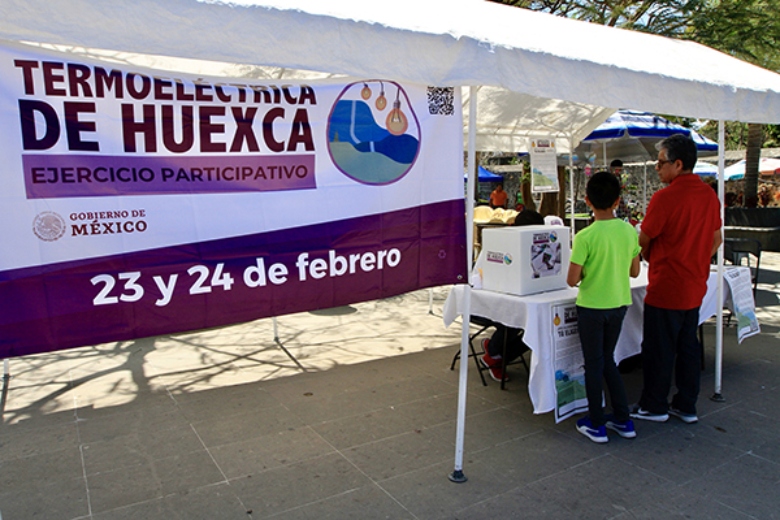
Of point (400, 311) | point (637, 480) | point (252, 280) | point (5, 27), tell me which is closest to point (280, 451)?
point (252, 280)

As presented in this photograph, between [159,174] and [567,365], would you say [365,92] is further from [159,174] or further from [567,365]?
[567,365]

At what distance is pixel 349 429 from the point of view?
Result: 4.11 metres

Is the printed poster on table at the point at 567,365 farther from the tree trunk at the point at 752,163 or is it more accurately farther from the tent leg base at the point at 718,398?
the tree trunk at the point at 752,163

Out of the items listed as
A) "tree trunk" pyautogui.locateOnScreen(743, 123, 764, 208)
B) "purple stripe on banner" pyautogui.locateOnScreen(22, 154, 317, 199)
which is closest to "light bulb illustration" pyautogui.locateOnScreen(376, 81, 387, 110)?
"purple stripe on banner" pyautogui.locateOnScreen(22, 154, 317, 199)

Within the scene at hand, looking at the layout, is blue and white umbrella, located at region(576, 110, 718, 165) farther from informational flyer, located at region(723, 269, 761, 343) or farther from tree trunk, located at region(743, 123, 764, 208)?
tree trunk, located at region(743, 123, 764, 208)

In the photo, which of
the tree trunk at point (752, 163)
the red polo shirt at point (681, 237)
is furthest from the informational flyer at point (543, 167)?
the tree trunk at point (752, 163)

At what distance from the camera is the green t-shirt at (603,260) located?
3654 mm

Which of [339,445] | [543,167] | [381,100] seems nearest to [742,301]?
[543,167]

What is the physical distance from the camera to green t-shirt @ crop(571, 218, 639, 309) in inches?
144

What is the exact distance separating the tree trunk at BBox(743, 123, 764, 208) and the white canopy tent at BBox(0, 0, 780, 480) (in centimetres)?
1223

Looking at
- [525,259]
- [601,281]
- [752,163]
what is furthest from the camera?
[752,163]

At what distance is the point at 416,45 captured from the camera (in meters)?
2.94

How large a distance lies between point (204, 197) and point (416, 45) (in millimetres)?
1303

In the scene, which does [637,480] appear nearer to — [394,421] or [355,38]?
[394,421]
